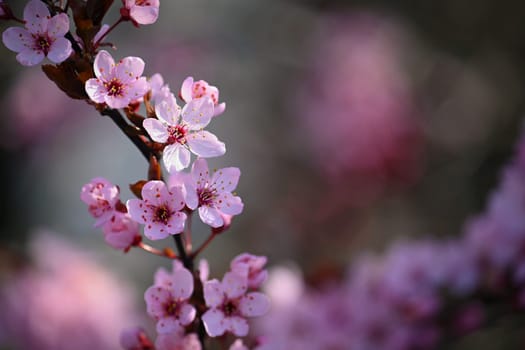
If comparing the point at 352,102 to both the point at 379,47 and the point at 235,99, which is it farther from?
the point at 235,99

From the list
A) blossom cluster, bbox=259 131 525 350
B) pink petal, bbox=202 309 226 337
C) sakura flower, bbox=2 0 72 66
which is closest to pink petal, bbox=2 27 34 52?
sakura flower, bbox=2 0 72 66

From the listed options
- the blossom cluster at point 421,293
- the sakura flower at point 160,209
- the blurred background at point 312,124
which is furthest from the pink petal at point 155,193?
the blurred background at point 312,124

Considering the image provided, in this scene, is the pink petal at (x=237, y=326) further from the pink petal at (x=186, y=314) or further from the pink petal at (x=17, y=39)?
the pink petal at (x=17, y=39)

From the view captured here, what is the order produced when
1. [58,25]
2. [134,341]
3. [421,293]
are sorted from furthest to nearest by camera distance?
[421,293], [134,341], [58,25]

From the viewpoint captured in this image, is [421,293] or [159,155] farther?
[421,293]

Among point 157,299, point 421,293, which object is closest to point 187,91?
point 157,299

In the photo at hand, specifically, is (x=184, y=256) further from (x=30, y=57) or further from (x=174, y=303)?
(x=30, y=57)
